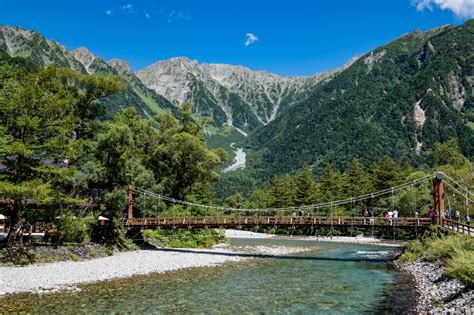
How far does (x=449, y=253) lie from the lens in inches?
856

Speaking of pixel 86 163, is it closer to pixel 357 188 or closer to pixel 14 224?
pixel 14 224

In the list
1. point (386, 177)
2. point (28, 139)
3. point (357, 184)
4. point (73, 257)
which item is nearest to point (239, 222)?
point (73, 257)

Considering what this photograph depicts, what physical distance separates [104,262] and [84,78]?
17.3 metres

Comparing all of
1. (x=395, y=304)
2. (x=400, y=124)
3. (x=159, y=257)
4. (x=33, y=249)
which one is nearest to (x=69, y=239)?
(x=33, y=249)

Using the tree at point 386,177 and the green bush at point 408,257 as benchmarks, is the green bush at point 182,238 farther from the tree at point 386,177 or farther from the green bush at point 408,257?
the tree at point 386,177

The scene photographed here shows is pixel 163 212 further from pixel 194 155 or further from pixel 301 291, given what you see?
pixel 301 291

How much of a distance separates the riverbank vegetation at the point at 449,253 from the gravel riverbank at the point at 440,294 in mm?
418

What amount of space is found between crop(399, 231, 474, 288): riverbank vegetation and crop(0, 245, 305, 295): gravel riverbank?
1323cm

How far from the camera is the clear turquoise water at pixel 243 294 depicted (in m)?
16.5

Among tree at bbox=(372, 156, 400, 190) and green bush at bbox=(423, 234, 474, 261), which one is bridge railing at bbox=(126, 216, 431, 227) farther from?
tree at bbox=(372, 156, 400, 190)

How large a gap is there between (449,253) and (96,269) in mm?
19867

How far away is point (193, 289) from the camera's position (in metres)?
20.7

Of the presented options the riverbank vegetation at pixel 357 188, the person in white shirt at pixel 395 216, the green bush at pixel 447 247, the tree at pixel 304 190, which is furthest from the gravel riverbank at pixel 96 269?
the tree at pixel 304 190

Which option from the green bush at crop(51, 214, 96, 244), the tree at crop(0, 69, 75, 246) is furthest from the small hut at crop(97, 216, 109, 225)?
the tree at crop(0, 69, 75, 246)
